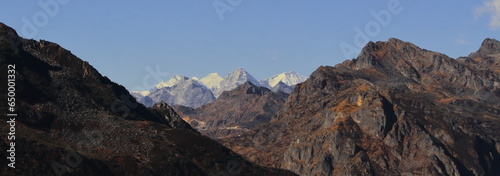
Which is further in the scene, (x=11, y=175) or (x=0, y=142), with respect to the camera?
(x=0, y=142)

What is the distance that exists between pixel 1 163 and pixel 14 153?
8.03 meters

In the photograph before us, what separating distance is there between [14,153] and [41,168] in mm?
8203

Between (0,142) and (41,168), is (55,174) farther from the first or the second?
Answer: (0,142)

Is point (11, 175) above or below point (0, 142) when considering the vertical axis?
below

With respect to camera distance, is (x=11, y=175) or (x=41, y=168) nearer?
(x=11, y=175)

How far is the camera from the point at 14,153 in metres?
198

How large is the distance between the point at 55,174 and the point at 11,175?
49.0 feet

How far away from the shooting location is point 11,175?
186875mm

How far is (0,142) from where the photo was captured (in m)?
200

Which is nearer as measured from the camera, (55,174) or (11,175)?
(11,175)

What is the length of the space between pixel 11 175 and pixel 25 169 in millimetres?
7986

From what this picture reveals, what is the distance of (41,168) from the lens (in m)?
200

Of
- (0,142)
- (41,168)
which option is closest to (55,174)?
(41,168)
